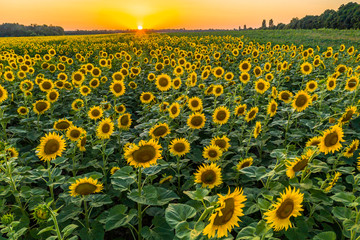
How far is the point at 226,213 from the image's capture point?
63.3 inches

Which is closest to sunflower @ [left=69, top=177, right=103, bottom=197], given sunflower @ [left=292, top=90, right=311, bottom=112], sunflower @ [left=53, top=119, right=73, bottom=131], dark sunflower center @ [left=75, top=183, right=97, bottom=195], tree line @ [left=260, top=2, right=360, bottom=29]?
dark sunflower center @ [left=75, top=183, right=97, bottom=195]

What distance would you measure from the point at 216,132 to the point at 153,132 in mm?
1403

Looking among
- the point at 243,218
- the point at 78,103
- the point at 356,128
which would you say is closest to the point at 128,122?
the point at 78,103

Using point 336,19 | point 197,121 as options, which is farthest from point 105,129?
point 336,19

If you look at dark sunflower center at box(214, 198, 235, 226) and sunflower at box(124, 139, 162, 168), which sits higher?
sunflower at box(124, 139, 162, 168)

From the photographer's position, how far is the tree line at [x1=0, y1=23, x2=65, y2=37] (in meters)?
76.2

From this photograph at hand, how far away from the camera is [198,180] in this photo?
2.76m

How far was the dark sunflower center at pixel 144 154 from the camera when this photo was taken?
239 centimetres

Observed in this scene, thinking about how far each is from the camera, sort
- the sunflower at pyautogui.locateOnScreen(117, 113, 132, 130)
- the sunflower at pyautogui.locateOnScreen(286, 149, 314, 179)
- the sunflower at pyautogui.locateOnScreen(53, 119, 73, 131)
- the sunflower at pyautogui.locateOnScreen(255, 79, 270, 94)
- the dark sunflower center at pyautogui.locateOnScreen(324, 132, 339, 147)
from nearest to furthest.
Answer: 1. the sunflower at pyautogui.locateOnScreen(286, 149, 314, 179)
2. the dark sunflower center at pyautogui.locateOnScreen(324, 132, 339, 147)
3. the sunflower at pyautogui.locateOnScreen(53, 119, 73, 131)
4. the sunflower at pyautogui.locateOnScreen(117, 113, 132, 130)
5. the sunflower at pyautogui.locateOnScreen(255, 79, 270, 94)

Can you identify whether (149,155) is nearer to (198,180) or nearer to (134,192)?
(134,192)

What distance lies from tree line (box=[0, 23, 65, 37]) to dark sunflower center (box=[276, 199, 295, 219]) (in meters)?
88.6

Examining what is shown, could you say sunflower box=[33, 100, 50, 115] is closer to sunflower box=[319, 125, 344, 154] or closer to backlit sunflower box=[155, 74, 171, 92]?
backlit sunflower box=[155, 74, 171, 92]

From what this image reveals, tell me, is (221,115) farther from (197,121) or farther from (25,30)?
(25,30)

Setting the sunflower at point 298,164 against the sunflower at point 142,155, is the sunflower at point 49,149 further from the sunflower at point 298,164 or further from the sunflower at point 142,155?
the sunflower at point 298,164
